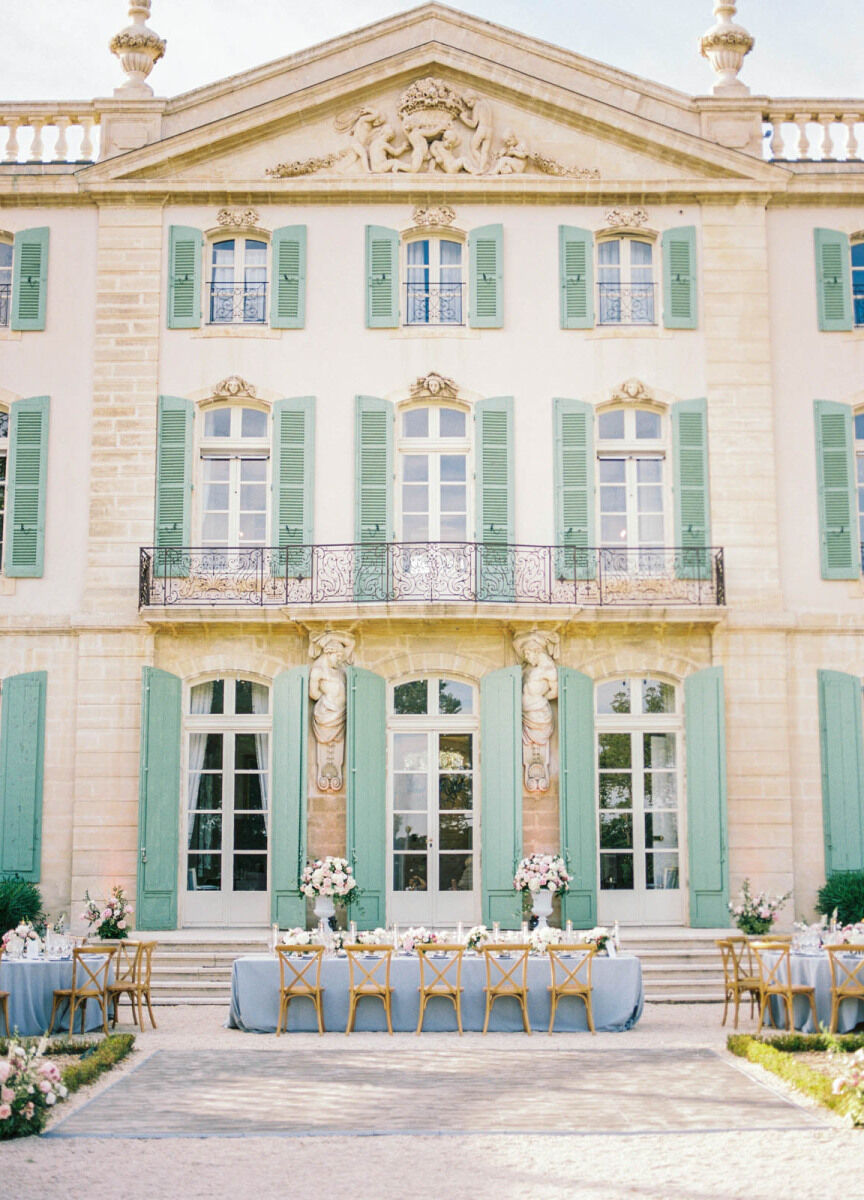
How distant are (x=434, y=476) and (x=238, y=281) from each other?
299 centimetres

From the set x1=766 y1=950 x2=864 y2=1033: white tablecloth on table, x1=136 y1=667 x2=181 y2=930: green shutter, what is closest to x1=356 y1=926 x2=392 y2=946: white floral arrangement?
x1=766 y1=950 x2=864 y2=1033: white tablecloth on table

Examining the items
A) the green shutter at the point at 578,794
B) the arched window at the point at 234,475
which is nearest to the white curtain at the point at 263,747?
the arched window at the point at 234,475

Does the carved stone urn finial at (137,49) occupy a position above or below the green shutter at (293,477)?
above

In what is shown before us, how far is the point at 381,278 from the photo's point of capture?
1552 cm

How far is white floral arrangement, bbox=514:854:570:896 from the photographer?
45.2ft

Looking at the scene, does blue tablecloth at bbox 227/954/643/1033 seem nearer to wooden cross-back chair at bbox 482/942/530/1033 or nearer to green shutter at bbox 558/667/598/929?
wooden cross-back chair at bbox 482/942/530/1033

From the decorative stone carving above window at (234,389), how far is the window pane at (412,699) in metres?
3.43

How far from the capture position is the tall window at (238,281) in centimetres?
1560

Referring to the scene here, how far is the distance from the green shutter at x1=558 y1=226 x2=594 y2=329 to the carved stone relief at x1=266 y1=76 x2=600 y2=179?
0.64 m

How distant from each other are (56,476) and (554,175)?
615 centimetres

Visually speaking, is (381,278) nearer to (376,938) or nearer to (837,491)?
(837,491)

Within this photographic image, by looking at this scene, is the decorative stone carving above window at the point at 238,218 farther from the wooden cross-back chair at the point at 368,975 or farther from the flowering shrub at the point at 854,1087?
the flowering shrub at the point at 854,1087

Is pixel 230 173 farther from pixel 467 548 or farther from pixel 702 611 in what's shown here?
pixel 702 611

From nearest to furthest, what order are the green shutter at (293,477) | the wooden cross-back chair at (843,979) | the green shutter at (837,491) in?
the wooden cross-back chair at (843,979) < the green shutter at (293,477) < the green shutter at (837,491)
